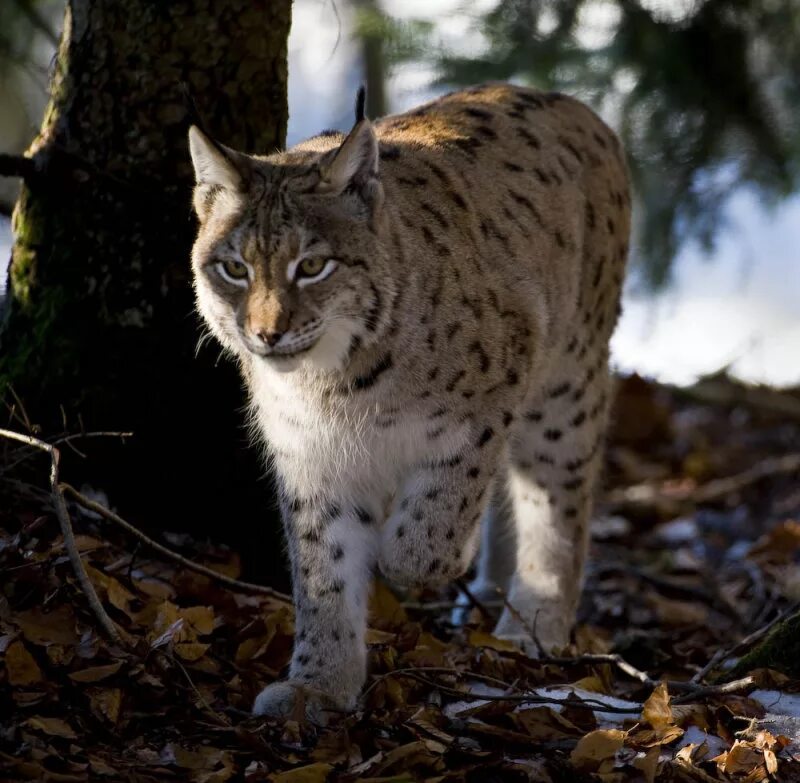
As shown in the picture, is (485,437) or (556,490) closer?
(485,437)

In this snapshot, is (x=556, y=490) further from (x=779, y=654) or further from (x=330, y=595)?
(x=330, y=595)

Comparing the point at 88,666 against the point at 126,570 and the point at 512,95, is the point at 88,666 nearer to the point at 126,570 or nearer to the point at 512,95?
the point at 126,570

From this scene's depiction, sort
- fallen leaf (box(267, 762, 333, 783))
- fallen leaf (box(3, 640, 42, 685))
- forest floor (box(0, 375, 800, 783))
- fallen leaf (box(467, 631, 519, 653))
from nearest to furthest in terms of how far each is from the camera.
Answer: fallen leaf (box(267, 762, 333, 783))
forest floor (box(0, 375, 800, 783))
fallen leaf (box(3, 640, 42, 685))
fallen leaf (box(467, 631, 519, 653))

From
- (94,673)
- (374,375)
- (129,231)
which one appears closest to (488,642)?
(374,375)

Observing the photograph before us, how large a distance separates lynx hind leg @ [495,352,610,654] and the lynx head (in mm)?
1503

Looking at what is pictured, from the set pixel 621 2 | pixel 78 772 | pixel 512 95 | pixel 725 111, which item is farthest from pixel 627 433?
pixel 78 772

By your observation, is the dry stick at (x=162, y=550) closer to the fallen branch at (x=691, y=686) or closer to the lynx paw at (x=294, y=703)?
the lynx paw at (x=294, y=703)

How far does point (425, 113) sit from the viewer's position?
486 centimetres

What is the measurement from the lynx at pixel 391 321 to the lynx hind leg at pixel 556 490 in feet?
0.10

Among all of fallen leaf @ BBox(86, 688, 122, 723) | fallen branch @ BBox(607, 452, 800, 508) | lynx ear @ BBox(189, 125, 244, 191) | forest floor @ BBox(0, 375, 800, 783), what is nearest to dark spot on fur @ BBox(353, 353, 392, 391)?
lynx ear @ BBox(189, 125, 244, 191)

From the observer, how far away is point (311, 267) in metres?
3.76

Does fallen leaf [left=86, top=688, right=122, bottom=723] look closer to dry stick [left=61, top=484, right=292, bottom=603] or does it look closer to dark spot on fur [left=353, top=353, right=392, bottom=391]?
dry stick [left=61, top=484, right=292, bottom=603]

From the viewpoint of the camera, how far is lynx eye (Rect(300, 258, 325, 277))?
3752 millimetres

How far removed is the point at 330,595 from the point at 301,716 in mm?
553
